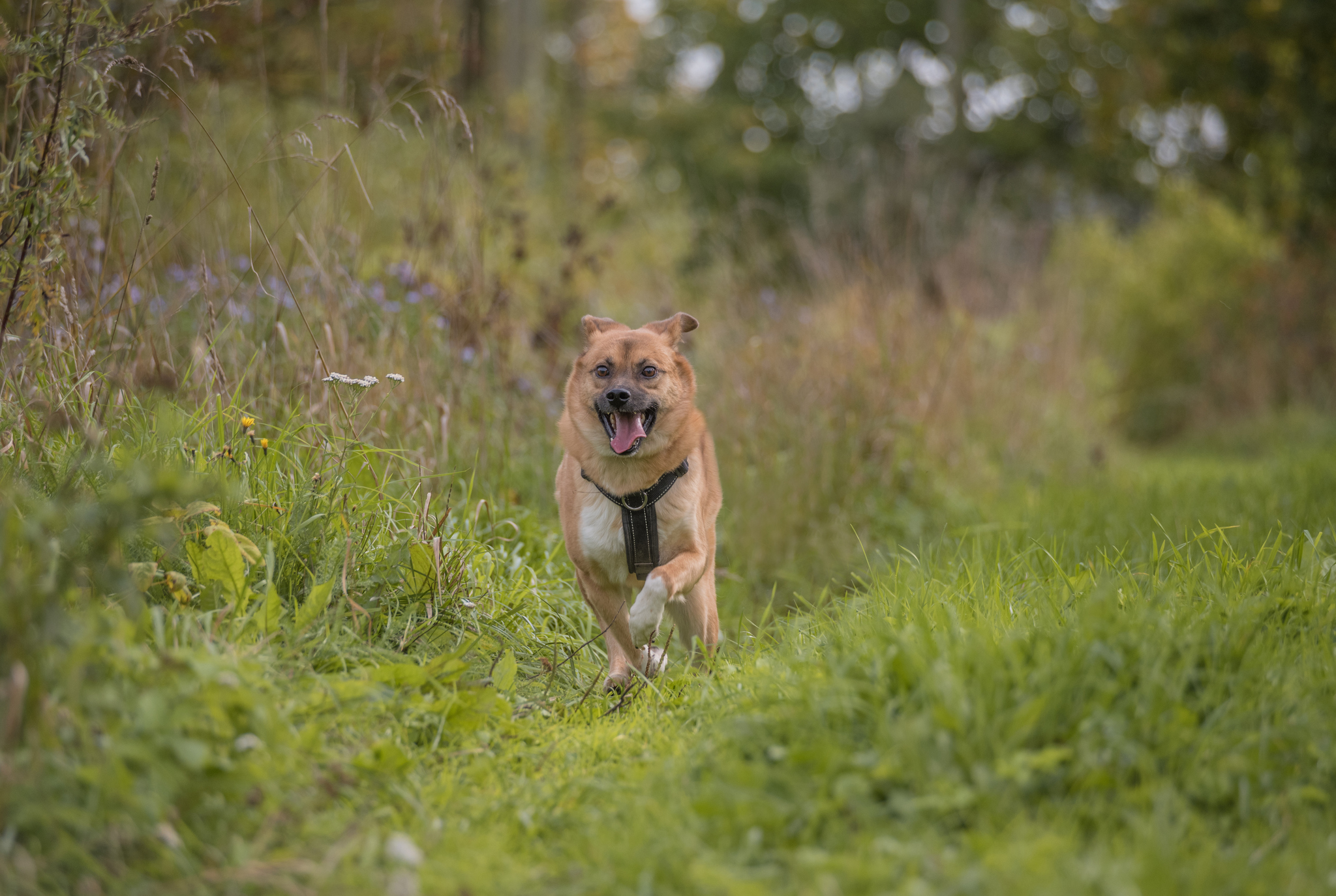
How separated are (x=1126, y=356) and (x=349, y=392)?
10765 mm

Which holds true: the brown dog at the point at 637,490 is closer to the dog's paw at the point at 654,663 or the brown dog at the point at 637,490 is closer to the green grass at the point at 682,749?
the dog's paw at the point at 654,663

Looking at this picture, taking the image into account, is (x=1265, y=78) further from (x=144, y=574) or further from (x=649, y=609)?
(x=144, y=574)

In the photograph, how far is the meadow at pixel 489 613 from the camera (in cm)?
225

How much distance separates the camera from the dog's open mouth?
4062 mm

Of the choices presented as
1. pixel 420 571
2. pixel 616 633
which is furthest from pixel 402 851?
pixel 616 633

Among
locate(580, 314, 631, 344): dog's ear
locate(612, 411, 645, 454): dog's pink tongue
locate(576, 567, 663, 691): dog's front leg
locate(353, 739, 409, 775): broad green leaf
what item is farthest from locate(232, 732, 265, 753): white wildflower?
locate(580, 314, 631, 344): dog's ear

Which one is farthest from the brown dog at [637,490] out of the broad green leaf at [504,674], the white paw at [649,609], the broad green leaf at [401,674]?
the broad green leaf at [401,674]

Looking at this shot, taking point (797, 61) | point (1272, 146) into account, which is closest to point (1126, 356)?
point (1272, 146)

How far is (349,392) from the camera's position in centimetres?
452

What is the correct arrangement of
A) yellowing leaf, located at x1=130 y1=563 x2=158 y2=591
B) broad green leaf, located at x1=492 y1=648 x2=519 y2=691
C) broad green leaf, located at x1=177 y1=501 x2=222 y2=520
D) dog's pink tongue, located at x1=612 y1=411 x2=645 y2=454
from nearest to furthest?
yellowing leaf, located at x1=130 y1=563 x2=158 y2=591 < broad green leaf, located at x1=177 y1=501 x2=222 y2=520 < broad green leaf, located at x1=492 y1=648 x2=519 y2=691 < dog's pink tongue, located at x1=612 y1=411 x2=645 y2=454

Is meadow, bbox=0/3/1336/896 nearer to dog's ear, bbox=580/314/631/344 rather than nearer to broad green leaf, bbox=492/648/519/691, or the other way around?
broad green leaf, bbox=492/648/519/691

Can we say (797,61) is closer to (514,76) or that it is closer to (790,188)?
(790,188)

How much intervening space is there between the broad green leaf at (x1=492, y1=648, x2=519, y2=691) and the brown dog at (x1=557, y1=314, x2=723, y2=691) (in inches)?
15.2

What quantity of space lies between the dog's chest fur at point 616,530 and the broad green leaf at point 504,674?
0.66 meters
